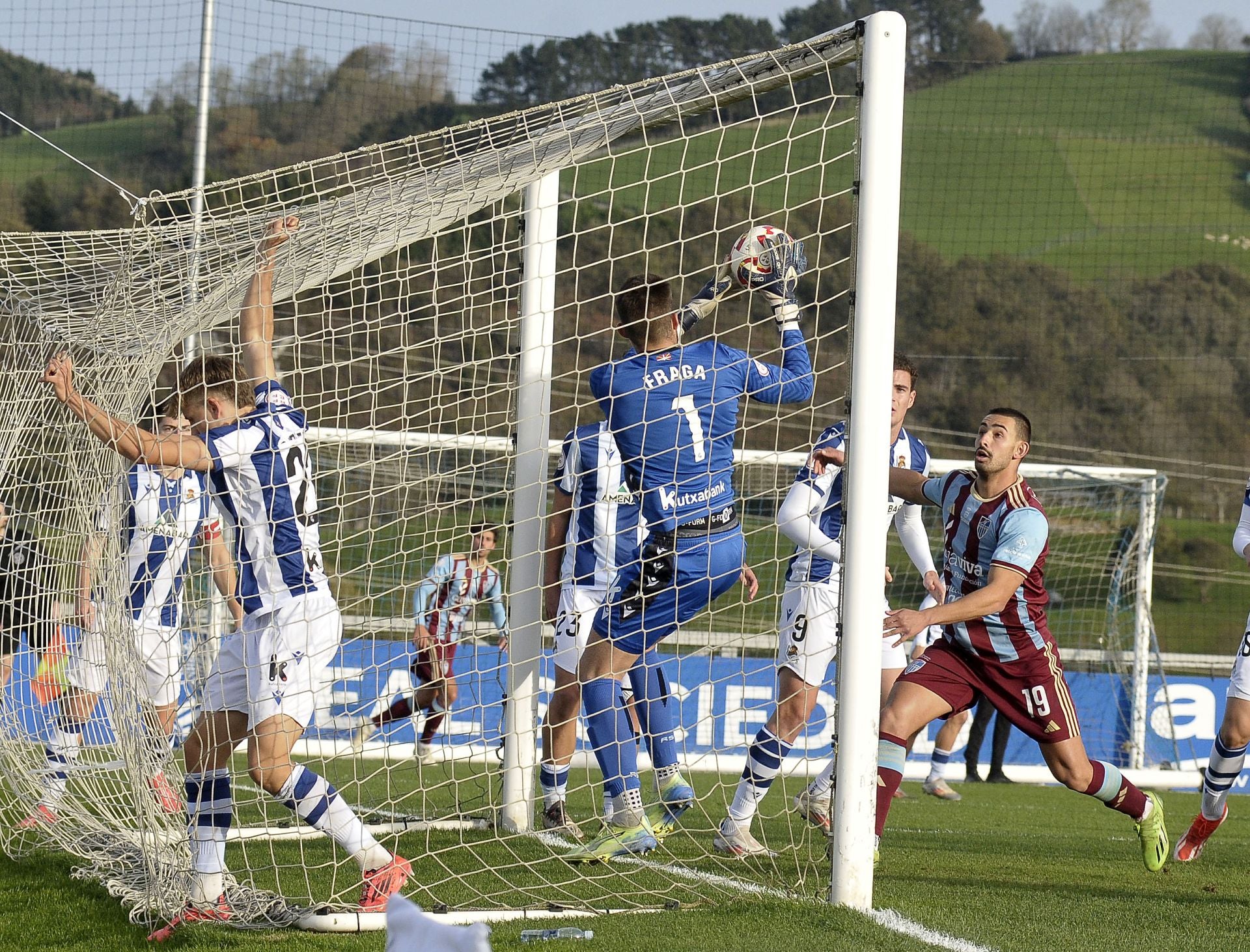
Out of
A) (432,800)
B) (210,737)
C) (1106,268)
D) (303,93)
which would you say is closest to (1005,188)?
(1106,268)

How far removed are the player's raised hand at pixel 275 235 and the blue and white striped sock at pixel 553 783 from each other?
2707mm

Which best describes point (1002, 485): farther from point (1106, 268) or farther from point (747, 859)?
point (1106, 268)

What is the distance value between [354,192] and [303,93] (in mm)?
18046

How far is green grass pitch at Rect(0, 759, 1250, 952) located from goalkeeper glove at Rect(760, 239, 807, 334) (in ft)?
6.12

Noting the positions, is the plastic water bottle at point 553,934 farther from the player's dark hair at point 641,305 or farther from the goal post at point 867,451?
the player's dark hair at point 641,305

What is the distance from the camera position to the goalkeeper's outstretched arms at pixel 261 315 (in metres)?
4.78

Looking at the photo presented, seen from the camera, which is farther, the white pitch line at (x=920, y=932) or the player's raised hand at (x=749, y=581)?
the player's raised hand at (x=749, y=581)

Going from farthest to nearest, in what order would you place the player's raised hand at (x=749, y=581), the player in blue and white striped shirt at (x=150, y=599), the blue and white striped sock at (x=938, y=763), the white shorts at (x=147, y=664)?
the blue and white striped sock at (x=938, y=763)
the player's raised hand at (x=749, y=581)
the white shorts at (x=147, y=664)
the player in blue and white striped shirt at (x=150, y=599)

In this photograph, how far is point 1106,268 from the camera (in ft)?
126

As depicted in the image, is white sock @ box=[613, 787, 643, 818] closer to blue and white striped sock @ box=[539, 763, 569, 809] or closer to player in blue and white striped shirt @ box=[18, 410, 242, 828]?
blue and white striped sock @ box=[539, 763, 569, 809]

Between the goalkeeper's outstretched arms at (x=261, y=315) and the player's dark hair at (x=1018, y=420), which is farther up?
the goalkeeper's outstretched arms at (x=261, y=315)

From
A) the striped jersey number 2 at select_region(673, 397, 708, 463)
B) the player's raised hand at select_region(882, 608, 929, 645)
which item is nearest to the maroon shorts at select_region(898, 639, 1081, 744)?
the player's raised hand at select_region(882, 608, 929, 645)

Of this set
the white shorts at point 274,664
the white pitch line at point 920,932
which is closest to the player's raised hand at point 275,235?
the white shorts at point 274,664

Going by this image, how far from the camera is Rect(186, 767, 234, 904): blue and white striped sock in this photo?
179 inches
